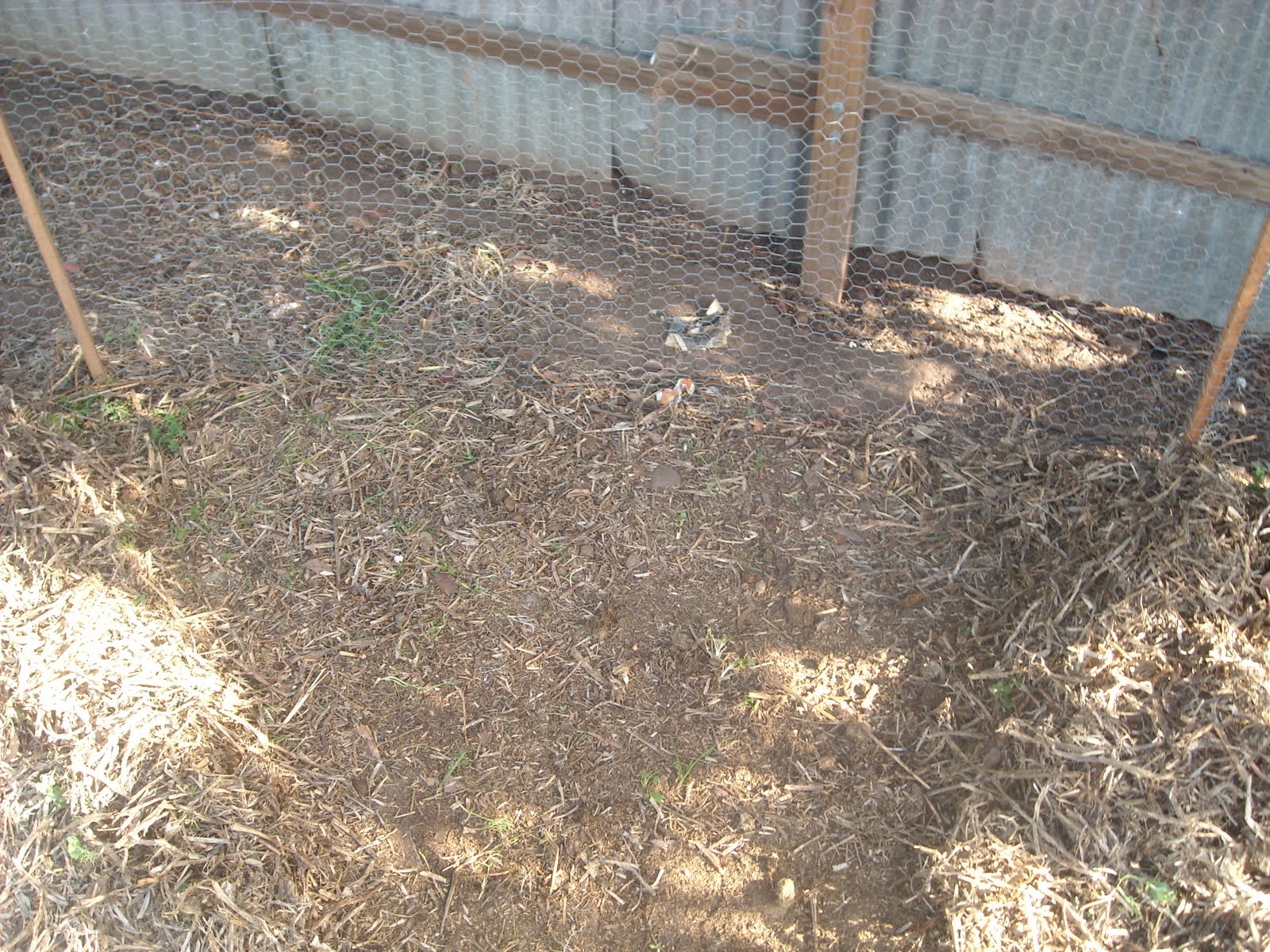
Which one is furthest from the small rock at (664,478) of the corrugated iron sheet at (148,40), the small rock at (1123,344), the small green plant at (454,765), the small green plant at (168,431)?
the corrugated iron sheet at (148,40)

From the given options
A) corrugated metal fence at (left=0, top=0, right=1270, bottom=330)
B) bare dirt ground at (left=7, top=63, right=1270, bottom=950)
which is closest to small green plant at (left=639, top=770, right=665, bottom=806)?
bare dirt ground at (left=7, top=63, right=1270, bottom=950)

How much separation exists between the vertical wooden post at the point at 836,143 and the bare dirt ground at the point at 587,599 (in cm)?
16

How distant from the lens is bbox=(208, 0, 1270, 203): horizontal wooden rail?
333 centimetres

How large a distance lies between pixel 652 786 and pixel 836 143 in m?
2.01

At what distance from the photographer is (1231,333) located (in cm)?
294

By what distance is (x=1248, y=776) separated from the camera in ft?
8.28

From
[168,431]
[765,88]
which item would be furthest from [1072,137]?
[168,431]

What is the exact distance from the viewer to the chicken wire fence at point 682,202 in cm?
339

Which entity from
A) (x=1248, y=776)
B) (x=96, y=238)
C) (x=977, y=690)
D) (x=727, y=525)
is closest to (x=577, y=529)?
(x=727, y=525)

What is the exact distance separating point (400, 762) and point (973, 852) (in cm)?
143

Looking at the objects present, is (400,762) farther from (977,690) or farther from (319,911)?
(977,690)

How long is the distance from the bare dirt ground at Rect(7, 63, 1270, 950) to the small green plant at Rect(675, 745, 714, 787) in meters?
0.01

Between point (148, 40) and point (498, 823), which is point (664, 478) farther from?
point (148, 40)

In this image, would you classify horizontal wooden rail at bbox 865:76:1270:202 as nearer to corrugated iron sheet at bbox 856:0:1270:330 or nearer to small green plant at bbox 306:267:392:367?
corrugated iron sheet at bbox 856:0:1270:330
